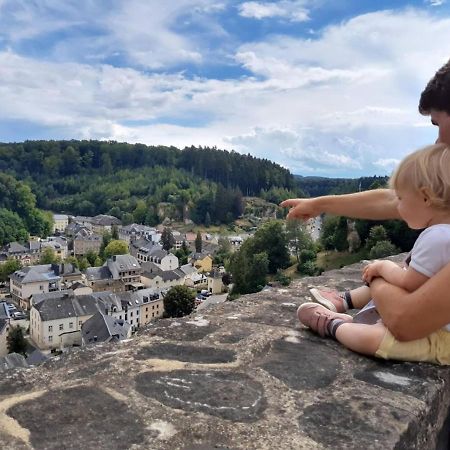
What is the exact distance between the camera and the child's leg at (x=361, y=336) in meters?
2.47

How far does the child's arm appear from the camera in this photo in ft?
7.55

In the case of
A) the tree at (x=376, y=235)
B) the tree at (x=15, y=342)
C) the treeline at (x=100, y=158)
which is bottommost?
the tree at (x=15, y=342)

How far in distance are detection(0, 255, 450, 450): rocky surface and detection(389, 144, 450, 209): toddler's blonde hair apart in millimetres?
840

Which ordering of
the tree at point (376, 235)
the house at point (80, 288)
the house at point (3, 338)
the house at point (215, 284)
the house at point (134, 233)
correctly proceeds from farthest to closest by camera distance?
the house at point (134, 233) < the house at point (215, 284) < the house at point (80, 288) < the house at point (3, 338) < the tree at point (376, 235)

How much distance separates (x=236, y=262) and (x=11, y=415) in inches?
1752

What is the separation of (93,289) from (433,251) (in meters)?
54.0

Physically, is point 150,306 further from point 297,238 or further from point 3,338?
point 297,238

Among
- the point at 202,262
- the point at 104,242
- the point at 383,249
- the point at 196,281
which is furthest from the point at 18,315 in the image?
the point at 104,242

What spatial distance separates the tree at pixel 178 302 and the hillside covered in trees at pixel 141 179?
58.3m

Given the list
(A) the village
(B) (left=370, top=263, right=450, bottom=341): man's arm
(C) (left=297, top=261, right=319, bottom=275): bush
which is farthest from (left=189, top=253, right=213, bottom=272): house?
(B) (left=370, top=263, right=450, bottom=341): man's arm

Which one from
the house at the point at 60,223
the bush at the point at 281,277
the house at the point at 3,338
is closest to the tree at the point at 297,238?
the bush at the point at 281,277

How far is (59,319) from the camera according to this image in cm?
3766

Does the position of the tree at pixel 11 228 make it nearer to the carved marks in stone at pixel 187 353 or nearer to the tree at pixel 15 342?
the tree at pixel 15 342

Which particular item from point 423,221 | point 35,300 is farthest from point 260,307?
point 35,300
